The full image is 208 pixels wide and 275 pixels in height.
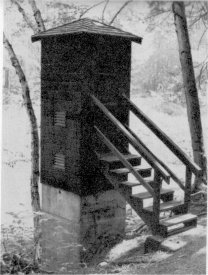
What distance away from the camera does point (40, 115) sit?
7938 mm

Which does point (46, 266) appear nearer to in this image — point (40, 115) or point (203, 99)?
point (40, 115)

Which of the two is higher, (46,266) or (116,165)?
(116,165)

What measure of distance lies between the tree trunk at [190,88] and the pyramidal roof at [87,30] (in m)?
0.72

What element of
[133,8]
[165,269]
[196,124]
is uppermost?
[133,8]

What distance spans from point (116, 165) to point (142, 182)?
0.93 m

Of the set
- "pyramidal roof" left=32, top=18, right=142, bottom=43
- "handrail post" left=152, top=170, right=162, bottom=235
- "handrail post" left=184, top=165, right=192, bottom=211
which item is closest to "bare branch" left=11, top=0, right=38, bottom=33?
"pyramidal roof" left=32, top=18, right=142, bottom=43

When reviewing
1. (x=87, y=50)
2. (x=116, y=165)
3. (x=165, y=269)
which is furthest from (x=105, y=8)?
(x=165, y=269)

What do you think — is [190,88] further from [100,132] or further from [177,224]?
[177,224]

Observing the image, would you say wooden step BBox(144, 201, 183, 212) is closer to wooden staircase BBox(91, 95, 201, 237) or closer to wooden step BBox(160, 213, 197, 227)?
wooden staircase BBox(91, 95, 201, 237)

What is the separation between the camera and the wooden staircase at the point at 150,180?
621cm

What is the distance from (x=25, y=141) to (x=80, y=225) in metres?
1.84

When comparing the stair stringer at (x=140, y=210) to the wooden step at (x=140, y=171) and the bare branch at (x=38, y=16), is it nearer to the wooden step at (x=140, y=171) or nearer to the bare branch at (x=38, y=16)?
the wooden step at (x=140, y=171)

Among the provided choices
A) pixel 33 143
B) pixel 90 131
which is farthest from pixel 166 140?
pixel 33 143

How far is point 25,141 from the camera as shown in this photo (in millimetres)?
7641
